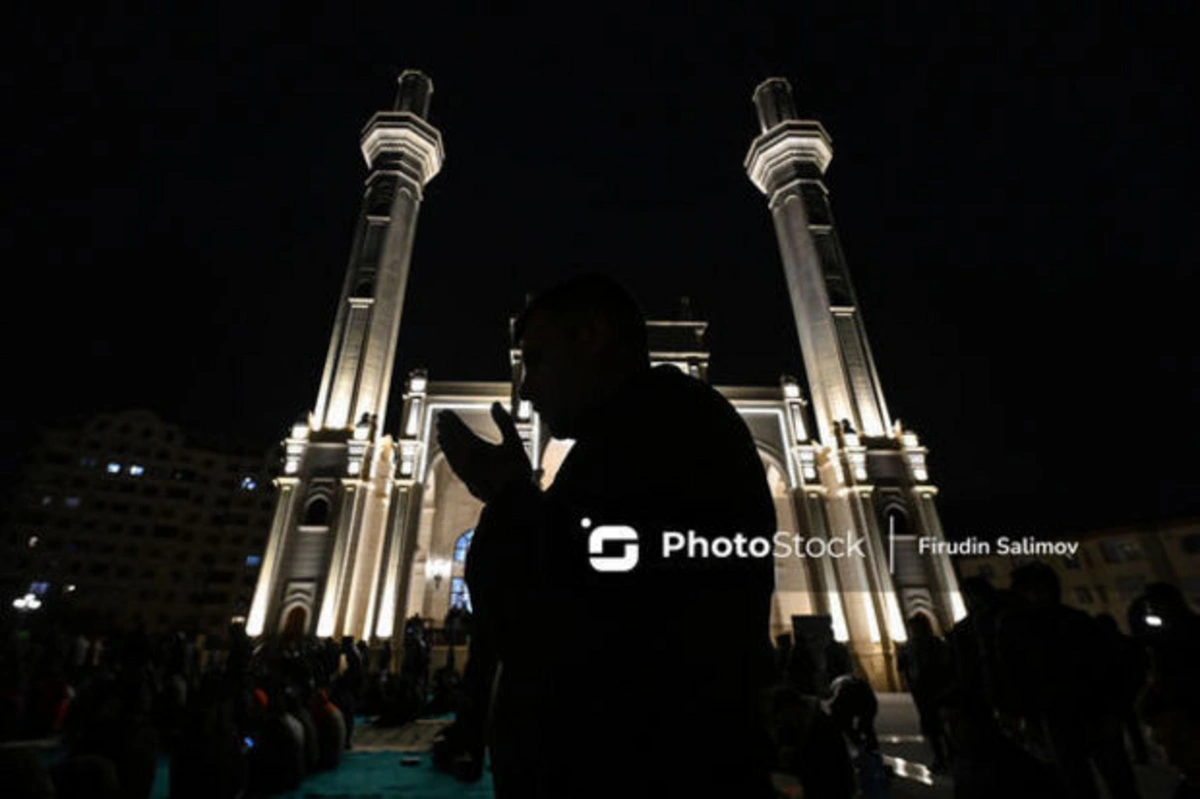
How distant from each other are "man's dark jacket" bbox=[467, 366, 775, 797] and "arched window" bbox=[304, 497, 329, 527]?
22.5 metres

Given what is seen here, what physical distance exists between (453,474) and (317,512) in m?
5.18

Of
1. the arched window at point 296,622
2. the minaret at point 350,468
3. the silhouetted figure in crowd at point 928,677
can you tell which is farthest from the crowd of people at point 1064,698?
the arched window at point 296,622

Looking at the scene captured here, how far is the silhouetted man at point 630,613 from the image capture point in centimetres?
86

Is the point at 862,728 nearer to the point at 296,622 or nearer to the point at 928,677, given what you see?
the point at 928,677

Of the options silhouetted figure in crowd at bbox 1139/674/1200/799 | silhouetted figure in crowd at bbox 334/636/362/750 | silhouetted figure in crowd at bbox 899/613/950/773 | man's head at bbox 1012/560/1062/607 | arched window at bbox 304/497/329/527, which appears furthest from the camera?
arched window at bbox 304/497/329/527

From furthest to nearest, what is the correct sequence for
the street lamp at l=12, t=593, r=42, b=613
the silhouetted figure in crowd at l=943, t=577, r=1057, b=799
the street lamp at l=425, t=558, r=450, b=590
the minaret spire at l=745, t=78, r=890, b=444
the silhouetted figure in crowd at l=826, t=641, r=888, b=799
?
the street lamp at l=12, t=593, r=42, b=613 → the street lamp at l=425, t=558, r=450, b=590 → the minaret spire at l=745, t=78, r=890, b=444 → the silhouetted figure in crowd at l=826, t=641, r=888, b=799 → the silhouetted figure in crowd at l=943, t=577, r=1057, b=799

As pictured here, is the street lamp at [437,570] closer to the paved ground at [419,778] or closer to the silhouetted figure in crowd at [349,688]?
the silhouetted figure in crowd at [349,688]

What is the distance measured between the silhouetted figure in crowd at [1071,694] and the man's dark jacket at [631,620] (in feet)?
13.3

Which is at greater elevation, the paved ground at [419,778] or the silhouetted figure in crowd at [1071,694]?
the silhouetted figure in crowd at [1071,694]

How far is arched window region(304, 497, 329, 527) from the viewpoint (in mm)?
20781

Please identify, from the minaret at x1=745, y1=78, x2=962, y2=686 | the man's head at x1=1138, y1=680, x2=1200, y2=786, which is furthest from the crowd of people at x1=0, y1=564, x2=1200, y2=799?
the minaret at x1=745, y1=78, x2=962, y2=686

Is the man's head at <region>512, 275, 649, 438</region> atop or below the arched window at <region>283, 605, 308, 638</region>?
below

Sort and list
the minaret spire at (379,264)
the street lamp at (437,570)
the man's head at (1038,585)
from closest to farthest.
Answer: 1. the man's head at (1038,585)
2. the minaret spire at (379,264)
3. the street lamp at (437,570)

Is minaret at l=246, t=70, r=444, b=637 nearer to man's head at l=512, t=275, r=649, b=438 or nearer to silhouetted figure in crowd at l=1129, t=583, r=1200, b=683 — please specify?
silhouetted figure in crowd at l=1129, t=583, r=1200, b=683
